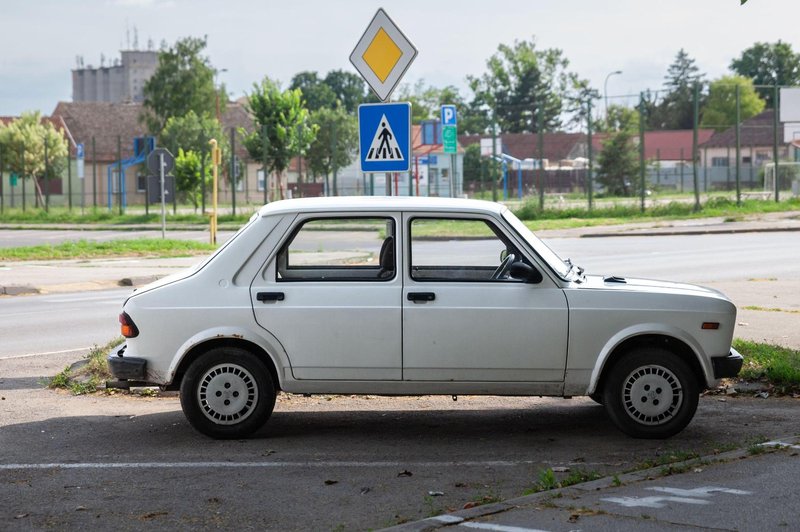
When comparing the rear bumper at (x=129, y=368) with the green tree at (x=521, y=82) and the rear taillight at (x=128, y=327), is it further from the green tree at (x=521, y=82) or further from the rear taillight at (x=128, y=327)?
the green tree at (x=521, y=82)

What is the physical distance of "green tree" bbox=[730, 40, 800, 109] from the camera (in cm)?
12588

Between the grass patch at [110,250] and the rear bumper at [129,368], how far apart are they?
749 inches

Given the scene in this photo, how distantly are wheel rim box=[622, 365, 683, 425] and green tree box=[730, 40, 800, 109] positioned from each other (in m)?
125

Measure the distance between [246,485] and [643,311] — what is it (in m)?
2.85

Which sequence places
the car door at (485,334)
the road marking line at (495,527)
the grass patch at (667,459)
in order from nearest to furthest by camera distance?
1. the road marking line at (495,527)
2. the grass patch at (667,459)
3. the car door at (485,334)

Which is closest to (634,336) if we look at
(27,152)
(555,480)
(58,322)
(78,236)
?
(555,480)

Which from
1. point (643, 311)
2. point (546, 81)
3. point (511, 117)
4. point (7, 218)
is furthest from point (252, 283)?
point (546, 81)

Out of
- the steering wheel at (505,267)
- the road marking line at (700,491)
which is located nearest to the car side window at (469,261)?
the steering wheel at (505,267)

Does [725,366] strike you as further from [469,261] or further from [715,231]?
[715,231]

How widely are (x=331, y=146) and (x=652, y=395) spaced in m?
38.5

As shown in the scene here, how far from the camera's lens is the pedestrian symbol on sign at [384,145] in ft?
37.7

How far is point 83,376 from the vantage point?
998 centimetres

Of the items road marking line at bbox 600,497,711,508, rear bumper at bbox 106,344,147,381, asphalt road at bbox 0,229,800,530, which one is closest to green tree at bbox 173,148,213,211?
asphalt road at bbox 0,229,800,530

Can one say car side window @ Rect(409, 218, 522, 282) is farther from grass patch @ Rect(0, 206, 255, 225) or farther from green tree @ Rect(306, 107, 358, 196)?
grass patch @ Rect(0, 206, 255, 225)
